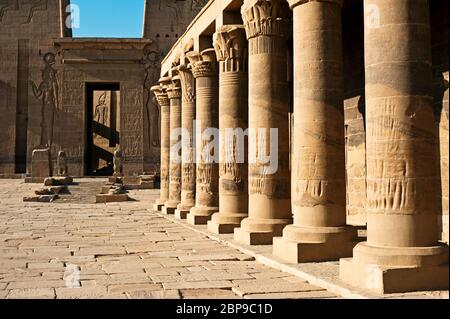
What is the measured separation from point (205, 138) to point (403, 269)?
845 centimetres

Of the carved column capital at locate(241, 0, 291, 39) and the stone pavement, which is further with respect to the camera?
the carved column capital at locate(241, 0, 291, 39)

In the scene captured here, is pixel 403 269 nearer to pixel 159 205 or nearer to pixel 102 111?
pixel 159 205

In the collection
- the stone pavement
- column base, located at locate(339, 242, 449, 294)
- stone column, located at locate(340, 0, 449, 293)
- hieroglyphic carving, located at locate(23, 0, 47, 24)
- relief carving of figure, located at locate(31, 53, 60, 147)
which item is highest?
hieroglyphic carving, located at locate(23, 0, 47, 24)

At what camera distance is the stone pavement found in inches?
232

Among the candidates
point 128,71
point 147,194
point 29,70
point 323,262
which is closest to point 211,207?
point 323,262

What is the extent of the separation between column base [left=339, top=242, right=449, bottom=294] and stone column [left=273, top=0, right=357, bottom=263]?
5.94 feet

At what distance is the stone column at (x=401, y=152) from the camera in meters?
5.46

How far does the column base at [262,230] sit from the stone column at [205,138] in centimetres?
367

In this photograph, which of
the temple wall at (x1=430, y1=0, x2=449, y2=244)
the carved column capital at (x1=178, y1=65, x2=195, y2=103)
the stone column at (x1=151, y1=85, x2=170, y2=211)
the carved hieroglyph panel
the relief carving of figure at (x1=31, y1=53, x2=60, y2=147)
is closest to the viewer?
the temple wall at (x1=430, y1=0, x2=449, y2=244)

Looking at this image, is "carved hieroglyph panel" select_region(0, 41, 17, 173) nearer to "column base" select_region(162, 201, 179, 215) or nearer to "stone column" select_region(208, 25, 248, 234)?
"column base" select_region(162, 201, 179, 215)

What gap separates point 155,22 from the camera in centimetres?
3209

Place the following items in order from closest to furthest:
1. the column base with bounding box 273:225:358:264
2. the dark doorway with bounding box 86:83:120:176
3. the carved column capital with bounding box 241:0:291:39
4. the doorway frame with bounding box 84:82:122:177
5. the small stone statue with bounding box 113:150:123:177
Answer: the column base with bounding box 273:225:358:264 → the carved column capital with bounding box 241:0:291:39 → the small stone statue with bounding box 113:150:123:177 → the doorway frame with bounding box 84:82:122:177 → the dark doorway with bounding box 86:83:120:176

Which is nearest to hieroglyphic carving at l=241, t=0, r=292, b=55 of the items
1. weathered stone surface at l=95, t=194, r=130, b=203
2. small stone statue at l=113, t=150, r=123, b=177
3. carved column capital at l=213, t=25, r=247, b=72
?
carved column capital at l=213, t=25, r=247, b=72

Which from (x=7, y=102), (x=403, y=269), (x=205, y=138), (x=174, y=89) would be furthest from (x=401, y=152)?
(x=7, y=102)
